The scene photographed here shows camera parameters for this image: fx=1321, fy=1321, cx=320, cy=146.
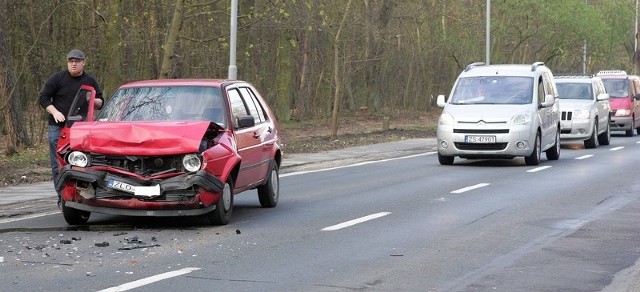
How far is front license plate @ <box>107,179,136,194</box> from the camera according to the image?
12750mm

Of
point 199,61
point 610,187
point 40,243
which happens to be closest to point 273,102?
point 199,61

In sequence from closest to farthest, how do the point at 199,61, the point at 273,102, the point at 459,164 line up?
1. the point at 459,164
2. the point at 199,61
3. the point at 273,102

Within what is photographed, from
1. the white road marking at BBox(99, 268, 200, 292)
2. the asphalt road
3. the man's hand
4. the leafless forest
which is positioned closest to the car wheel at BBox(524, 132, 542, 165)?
the asphalt road

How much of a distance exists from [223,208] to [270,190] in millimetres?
2248

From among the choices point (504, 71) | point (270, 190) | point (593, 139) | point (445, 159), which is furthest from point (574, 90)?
point (270, 190)

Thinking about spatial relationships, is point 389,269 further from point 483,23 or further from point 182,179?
point 483,23

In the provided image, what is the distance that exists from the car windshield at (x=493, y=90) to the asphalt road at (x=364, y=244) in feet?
17.7

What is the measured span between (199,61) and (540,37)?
A: 2646cm

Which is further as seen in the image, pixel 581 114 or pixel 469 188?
pixel 581 114

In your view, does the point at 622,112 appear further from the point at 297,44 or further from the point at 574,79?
the point at 297,44

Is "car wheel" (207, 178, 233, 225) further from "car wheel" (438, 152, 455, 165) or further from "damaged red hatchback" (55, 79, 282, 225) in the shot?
"car wheel" (438, 152, 455, 165)

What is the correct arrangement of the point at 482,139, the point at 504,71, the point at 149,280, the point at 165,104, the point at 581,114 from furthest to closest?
the point at 581,114
the point at 504,71
the point at 482,139
the point at 165,104
the point at 149,280

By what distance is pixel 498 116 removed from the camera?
23.9 metres

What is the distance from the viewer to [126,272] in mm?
9867
